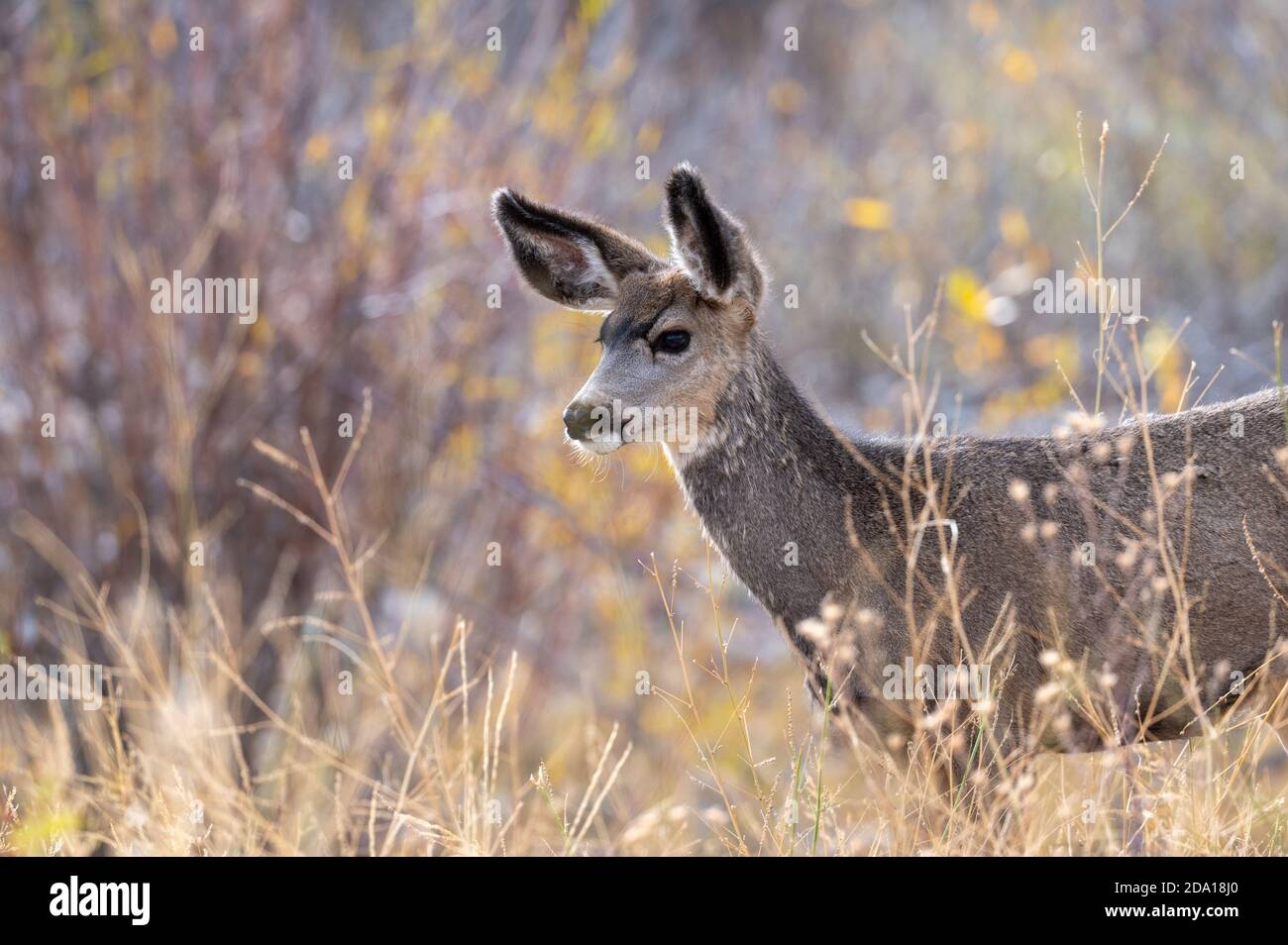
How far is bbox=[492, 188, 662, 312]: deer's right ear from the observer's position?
659 cm

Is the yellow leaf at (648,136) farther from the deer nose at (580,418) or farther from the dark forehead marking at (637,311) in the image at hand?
the deer nose at (580,418)

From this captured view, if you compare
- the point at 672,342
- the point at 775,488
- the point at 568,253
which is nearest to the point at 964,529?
the point at 775,488

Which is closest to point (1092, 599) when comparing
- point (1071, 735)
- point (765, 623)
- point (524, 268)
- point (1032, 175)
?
point (1071, 735)

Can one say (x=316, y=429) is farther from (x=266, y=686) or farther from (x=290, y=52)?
(x=290, y=52)

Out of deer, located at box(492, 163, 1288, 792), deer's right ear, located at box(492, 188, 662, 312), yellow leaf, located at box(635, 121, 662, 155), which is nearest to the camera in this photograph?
deer, located at box(492, 163, 1288, 792)

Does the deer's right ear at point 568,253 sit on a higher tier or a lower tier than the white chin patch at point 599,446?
higher

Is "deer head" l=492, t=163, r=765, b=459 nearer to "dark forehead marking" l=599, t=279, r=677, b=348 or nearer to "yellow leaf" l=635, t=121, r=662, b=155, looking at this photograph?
"dark forehead marking" l=599, t=279, r=677, b=348

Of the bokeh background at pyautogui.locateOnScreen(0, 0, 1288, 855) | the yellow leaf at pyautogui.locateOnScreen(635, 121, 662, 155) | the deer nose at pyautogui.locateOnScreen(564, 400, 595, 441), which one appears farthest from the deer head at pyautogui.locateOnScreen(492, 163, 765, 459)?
the yellow leaf at pyautogui.locateOnScreen(635, 121, 662, 155)

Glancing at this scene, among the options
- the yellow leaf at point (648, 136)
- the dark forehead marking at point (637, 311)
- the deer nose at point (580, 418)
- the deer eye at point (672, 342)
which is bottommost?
the deer nose at point (580, 418)

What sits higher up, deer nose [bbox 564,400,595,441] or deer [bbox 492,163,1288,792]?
deer nose [bbox 564,400,595,441]

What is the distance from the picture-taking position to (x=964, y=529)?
582cm

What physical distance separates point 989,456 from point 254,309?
5133 mm

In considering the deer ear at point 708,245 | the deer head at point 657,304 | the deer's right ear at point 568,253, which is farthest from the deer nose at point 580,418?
the deer's right ear at point 568,253

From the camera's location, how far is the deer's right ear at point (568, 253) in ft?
21.6
